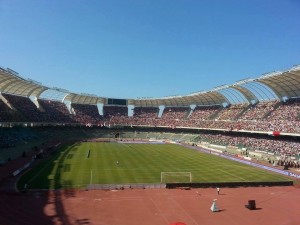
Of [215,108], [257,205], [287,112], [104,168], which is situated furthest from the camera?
[215,108]

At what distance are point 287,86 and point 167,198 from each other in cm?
5235

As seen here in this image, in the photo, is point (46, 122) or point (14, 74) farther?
point (46, 122)

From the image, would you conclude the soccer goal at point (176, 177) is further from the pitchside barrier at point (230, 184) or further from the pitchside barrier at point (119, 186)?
the pitchside barrier at point (119, 186)

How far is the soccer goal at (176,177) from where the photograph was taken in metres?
40.0

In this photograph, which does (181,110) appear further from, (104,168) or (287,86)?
(104,168)

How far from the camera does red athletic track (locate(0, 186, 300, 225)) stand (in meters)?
25.4

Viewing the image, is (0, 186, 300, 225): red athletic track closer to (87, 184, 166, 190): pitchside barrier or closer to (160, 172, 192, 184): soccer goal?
(87, 184, 166, 190): pitchside barrier

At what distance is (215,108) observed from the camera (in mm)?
112562

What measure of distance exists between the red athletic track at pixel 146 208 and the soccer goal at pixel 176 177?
430cm

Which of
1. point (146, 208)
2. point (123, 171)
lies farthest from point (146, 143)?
point (146, 208)

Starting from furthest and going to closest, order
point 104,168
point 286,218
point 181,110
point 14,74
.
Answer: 1. point 181,110
2. point 14,74
3. point 104,168
4. point 286,218

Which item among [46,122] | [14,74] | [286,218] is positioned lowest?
[286,218]

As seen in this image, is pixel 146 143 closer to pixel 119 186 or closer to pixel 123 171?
pixel 123 171

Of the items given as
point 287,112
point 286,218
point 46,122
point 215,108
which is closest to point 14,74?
point 46,122
